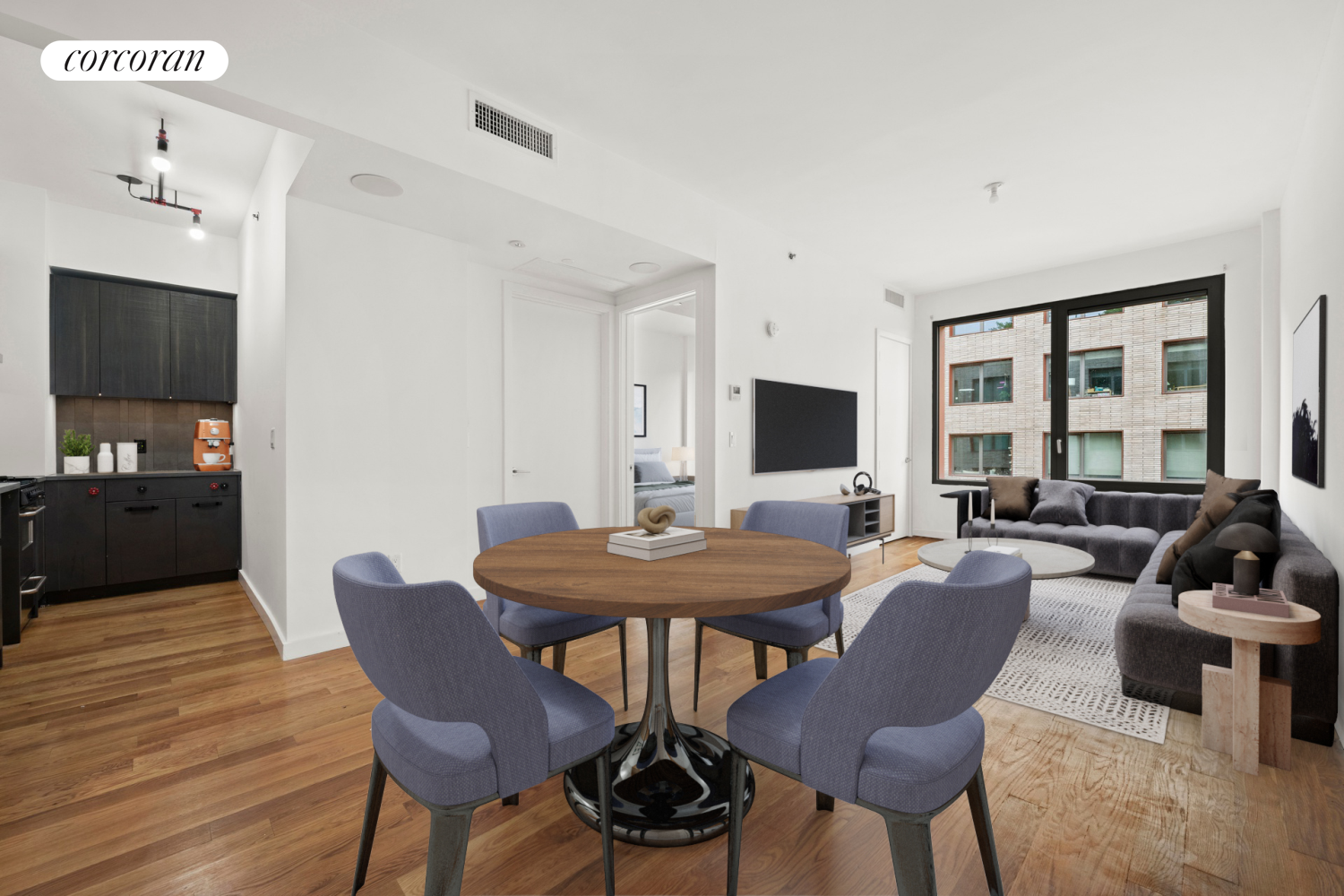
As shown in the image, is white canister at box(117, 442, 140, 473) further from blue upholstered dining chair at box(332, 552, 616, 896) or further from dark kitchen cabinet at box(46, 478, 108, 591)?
blue upholstered dining chair at box(332, 552, 616, 896)

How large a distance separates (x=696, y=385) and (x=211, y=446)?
12.8 feet

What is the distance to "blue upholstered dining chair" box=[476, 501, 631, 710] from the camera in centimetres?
201

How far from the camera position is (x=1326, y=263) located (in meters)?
2.46

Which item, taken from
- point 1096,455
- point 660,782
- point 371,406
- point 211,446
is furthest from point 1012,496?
point 211,446

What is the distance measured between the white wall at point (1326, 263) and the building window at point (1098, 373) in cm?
199

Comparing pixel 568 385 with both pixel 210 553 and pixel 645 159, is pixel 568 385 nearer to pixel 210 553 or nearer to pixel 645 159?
pixel 645 159

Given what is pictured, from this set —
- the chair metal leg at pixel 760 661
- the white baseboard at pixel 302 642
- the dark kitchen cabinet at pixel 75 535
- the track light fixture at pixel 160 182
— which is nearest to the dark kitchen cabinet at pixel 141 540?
the dark kitchen cabinet at pixel 75 535

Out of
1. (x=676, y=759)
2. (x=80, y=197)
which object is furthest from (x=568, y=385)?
(x=80, y=197)

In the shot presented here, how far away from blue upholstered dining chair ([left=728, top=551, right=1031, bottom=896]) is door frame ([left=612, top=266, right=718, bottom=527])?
294cm

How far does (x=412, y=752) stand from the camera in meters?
1.14

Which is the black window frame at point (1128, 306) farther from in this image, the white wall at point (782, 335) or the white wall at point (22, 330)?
the white wall at point (22, 330)

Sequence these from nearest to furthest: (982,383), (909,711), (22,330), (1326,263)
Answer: (909,711) → (1326,263) → (22,330) → (982,383)

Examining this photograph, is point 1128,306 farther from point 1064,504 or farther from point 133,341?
point 133,341

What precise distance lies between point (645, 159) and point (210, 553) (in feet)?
14.3
